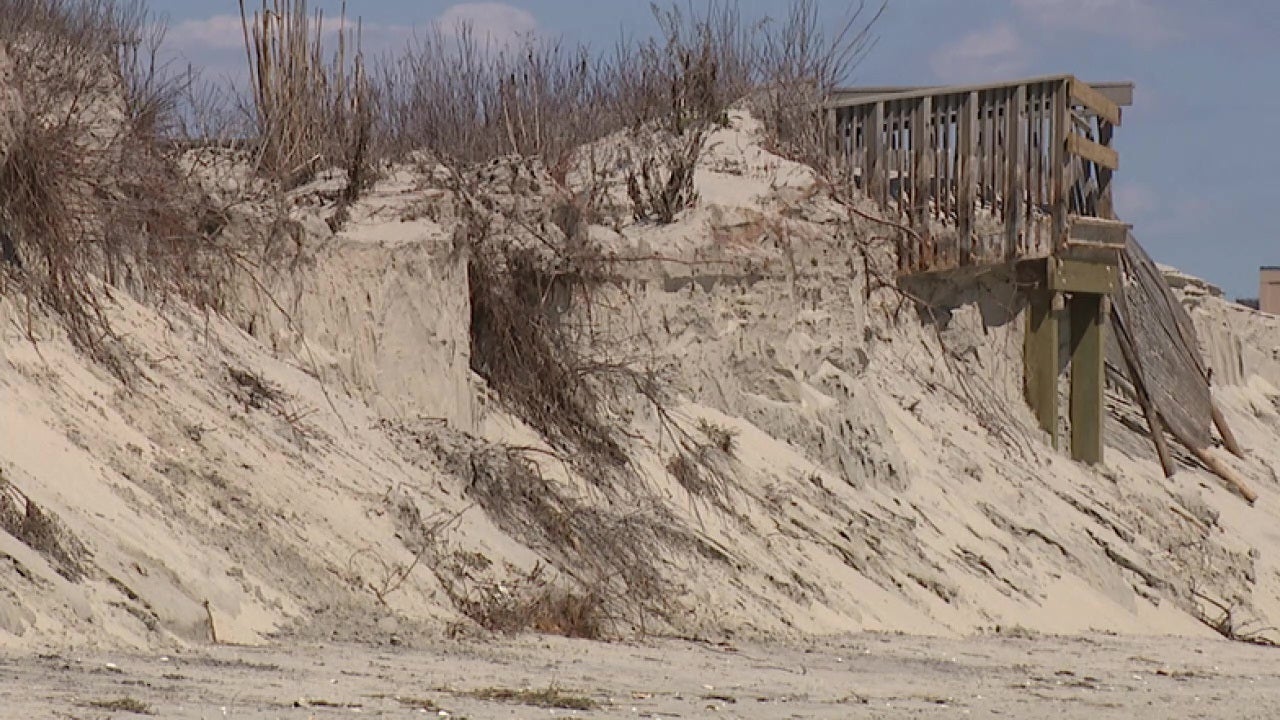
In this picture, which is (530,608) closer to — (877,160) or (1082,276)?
(877,160)

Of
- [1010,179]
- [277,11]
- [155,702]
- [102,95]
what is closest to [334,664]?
[155,702]

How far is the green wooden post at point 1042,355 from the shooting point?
1802 cm

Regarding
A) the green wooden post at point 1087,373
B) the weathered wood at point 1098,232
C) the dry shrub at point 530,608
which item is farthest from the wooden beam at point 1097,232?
the dry shrub at point 530,608

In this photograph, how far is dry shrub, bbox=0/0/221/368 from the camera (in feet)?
34.3

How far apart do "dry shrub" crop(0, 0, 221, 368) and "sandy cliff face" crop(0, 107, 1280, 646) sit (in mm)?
215

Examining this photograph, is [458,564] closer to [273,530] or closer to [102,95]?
[273,530]

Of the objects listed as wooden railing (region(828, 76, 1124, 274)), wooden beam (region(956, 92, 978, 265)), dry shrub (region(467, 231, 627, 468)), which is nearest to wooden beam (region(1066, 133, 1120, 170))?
wooden railing (region(828, 76, 1124, 274))

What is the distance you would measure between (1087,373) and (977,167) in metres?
2.39

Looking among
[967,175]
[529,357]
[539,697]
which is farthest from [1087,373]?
[539,697]

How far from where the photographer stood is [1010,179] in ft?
57.2

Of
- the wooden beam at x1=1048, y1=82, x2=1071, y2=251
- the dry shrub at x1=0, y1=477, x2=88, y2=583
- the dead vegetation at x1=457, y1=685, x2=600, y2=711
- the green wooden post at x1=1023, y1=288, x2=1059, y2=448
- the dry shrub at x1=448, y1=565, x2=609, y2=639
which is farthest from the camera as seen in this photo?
the green wooden post at x1=1023, y1=288, x2=1059, y2=448

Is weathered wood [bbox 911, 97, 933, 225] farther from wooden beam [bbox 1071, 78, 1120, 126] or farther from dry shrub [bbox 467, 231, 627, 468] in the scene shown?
dry shrub [bbox 467, 231, 627, 468]

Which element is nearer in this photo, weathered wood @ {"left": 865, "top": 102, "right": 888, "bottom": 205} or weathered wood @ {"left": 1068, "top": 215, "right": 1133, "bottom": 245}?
weathered wood @ {"left": 865, "top": 102, "right": 888, "bottom": 205}

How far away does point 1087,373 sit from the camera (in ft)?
60.8
